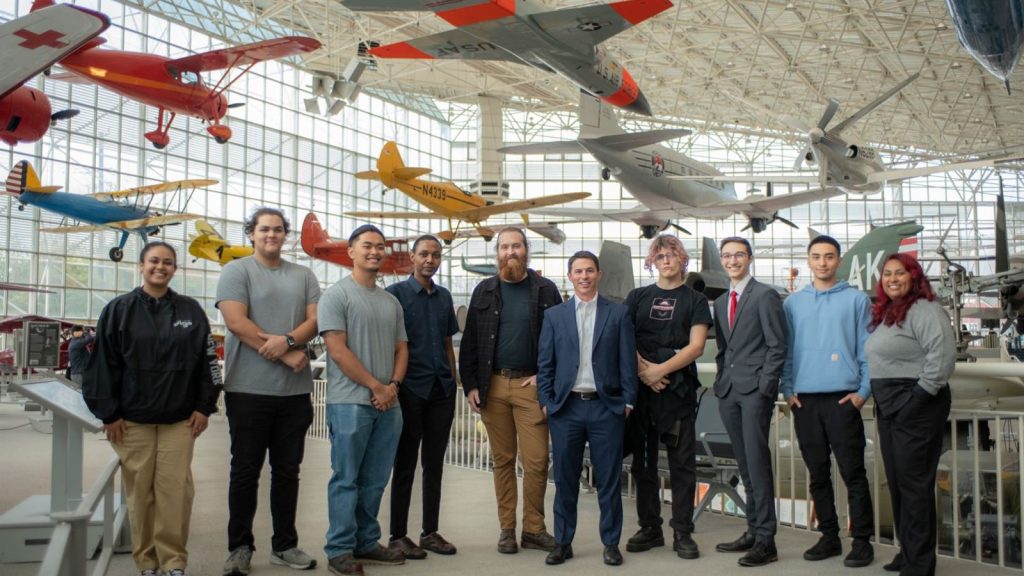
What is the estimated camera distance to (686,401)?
4.06 meters

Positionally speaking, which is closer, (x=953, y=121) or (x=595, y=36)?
(x=595, y=36)

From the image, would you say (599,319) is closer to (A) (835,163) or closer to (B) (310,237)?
(A) (835,163)

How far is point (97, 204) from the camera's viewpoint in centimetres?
1905

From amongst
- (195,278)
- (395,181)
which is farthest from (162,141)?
(195,278)

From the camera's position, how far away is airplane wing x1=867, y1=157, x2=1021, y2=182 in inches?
425

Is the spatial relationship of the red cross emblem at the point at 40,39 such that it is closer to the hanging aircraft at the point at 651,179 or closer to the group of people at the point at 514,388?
the group of people at the point at 514,388

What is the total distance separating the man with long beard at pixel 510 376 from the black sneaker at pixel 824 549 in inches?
49.5

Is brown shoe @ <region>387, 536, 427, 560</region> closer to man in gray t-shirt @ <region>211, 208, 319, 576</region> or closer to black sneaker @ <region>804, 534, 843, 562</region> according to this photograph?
man in gray t-shirt @ <region>211, 208, 319, 576</region>

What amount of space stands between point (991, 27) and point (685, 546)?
4939 mm

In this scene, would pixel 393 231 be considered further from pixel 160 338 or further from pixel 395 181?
pixel 160 338

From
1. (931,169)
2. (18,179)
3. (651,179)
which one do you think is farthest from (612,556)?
(18,179)

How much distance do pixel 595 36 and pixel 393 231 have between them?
2334 cm

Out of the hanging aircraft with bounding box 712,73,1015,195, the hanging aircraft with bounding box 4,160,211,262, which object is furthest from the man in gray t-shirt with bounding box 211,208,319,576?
the hanging aircraft with bounding box 4,160,211,262

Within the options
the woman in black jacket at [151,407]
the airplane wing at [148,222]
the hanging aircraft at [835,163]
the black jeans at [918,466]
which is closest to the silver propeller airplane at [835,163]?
the hanging aircraft at [835,163]
